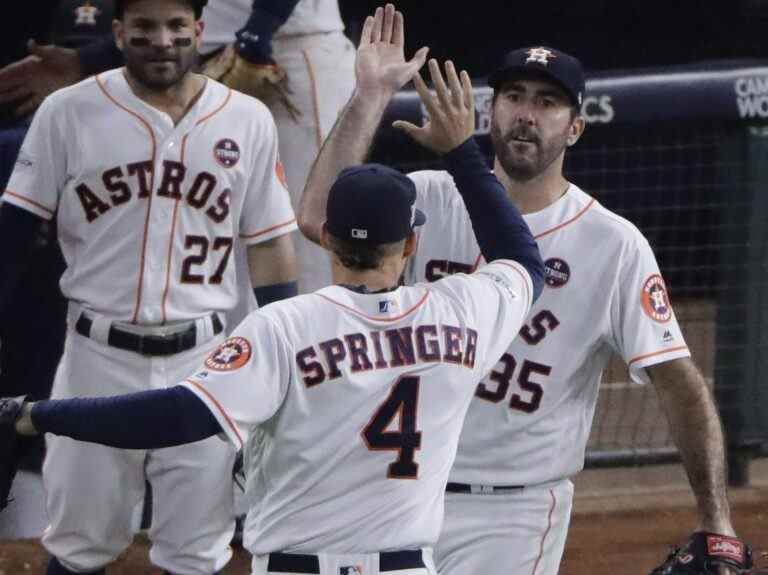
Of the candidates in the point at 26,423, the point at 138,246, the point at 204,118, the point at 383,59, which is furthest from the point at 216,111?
the point at 26,423

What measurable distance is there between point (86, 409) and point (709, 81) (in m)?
3.41

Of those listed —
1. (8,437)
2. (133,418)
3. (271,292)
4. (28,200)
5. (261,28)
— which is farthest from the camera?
(261,28)

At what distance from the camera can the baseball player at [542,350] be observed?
155 inches

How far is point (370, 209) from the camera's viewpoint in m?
3.34

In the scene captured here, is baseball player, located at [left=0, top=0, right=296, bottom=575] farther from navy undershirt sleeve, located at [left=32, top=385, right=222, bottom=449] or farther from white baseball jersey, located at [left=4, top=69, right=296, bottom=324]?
navy undershirt sleeve, located at [left=32, top=385, right=222, bottom=449]

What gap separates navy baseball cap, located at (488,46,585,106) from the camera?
4.00 meters

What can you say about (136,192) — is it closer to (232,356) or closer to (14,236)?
(14,236)

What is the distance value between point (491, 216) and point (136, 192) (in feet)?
4.11

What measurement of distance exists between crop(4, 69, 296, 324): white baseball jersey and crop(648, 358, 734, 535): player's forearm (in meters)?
1.31

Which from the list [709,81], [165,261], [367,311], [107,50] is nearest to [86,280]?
[165,261]

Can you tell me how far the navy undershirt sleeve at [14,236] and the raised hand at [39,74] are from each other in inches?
39.2

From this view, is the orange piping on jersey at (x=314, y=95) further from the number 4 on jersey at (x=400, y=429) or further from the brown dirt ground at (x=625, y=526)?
the number 4 on jersey at (x=400, y=429)

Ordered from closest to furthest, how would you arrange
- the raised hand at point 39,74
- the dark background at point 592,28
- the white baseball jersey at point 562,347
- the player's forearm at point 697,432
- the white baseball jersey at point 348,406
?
the white baseball jersey at point 348,406 → the player's forearm at point 697,432 → the white baseball jersey at point 562,347 → the raised hand at point 39,74 → the dark background at point 592,28

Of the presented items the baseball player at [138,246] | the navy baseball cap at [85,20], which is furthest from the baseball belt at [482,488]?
the navy baseball cap at [85,20]
